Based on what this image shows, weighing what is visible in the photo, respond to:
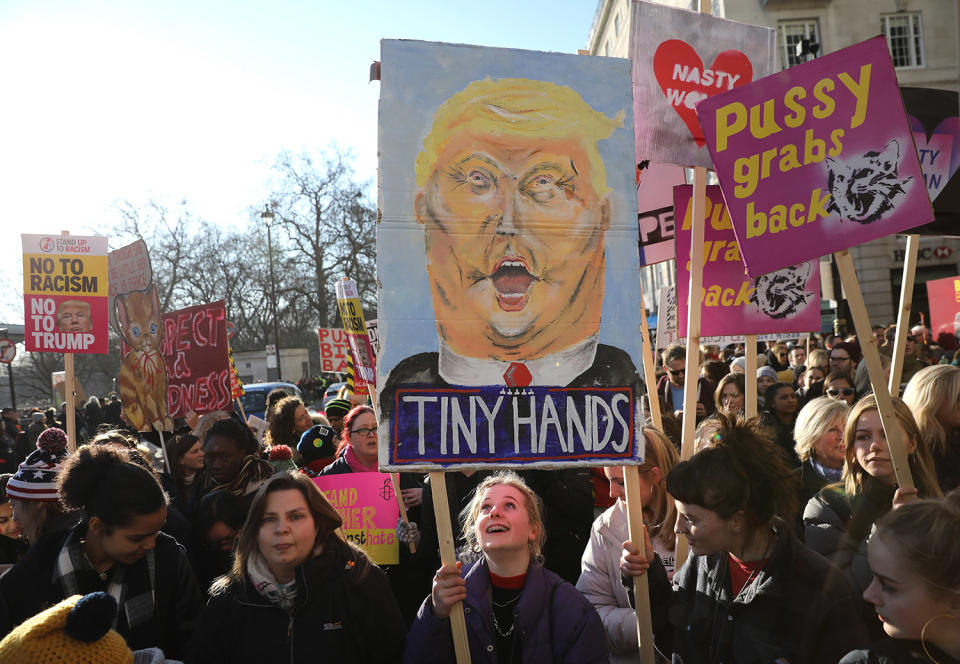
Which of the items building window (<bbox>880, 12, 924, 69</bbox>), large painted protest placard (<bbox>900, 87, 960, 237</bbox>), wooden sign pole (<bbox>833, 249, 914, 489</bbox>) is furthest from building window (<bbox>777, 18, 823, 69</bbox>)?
wooden sign pole (<bbox>833, 249, 914, 489</bbox>)

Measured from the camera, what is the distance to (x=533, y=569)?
2.79 m

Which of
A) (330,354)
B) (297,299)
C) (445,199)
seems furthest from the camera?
(297,299)

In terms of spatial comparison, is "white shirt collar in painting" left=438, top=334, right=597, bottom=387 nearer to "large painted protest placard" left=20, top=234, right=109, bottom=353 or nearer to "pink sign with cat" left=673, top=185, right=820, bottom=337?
"pink sign with cat" left=673, top=185, right=820, bottom=337

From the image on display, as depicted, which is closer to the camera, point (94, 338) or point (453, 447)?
point (453, 447)

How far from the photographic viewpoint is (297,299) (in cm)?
4353

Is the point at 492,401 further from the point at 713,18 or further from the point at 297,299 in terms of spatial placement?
the point at 297,299

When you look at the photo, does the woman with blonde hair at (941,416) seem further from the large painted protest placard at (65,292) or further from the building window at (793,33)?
the building window at (793,33)

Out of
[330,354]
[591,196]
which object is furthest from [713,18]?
[330,354]

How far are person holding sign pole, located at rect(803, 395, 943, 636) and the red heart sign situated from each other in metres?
1.81

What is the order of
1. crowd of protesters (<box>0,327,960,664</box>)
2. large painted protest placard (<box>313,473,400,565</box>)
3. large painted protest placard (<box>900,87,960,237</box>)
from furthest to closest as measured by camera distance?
large painted protest placard (<box>900,87,960,237</box>) < large painted protest placard (<box>313,473,400,565</box>) < crowd of protesters (<box>0,327,960,664</box>)

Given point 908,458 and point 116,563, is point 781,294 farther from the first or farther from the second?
point 116,563

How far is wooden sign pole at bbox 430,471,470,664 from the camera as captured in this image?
8.43 ft

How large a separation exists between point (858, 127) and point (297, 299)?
138ft

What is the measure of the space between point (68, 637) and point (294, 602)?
946 mm
